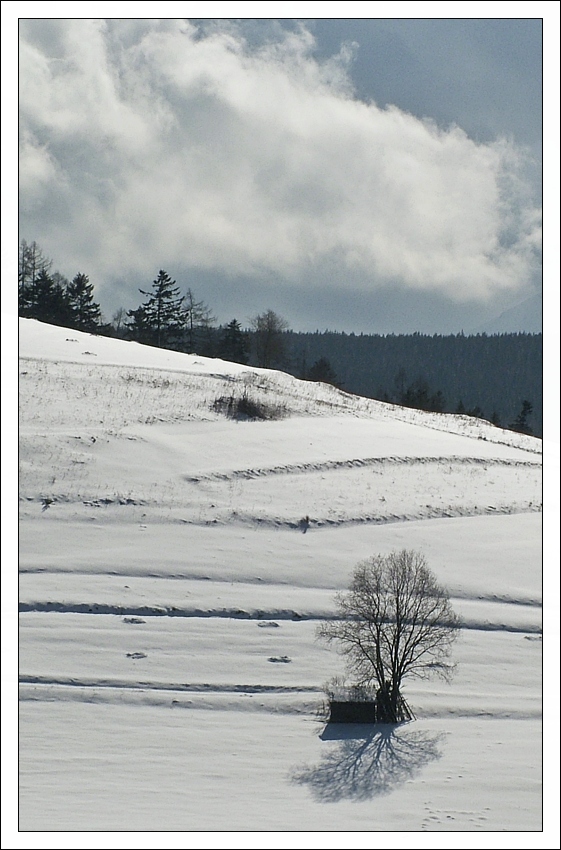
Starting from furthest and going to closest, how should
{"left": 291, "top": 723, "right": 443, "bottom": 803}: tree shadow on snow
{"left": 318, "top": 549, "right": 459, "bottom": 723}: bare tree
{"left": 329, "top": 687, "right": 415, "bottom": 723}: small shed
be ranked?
1. {"left": 318, "top": 549, "right": 459, "bottom": 723}: bare tree
2. {"left": 329, "top": 687, "right": 415, "bottom": 723}: small shed
3. {"left": 291, "top": 723, "right": 443, "bottom": 803}: tree shadow on snow

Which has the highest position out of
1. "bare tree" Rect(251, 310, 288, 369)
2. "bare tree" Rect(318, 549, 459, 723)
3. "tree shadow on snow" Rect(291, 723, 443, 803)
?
"bare tree" Rect(251, 310, 288, 369)

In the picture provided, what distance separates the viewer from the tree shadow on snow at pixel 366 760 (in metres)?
14.8

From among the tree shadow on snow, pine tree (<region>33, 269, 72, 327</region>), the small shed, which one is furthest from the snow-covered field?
pine tree (<region>33, 269, 72, 327</region>)

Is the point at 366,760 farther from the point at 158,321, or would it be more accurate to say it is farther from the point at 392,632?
the point at 158,321

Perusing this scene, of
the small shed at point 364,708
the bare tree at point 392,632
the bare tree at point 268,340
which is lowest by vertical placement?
the small shed at point 364,708

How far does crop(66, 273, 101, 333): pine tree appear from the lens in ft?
224

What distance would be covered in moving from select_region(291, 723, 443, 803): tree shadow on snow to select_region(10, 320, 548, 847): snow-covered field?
5 centimetres

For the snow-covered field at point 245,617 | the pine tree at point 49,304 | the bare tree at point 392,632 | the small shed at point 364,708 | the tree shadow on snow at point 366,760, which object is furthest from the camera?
the pine tree at point 49,304

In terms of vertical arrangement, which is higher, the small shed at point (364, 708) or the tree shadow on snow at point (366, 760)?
the small shed at point (364, 708)

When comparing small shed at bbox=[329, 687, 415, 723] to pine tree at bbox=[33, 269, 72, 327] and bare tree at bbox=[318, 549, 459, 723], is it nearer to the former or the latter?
bare tree at bbox=[318, 549, 459, 723]

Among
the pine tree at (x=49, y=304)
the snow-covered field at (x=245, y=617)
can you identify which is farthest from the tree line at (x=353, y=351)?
the snow-covered field at (x=245, y=617)

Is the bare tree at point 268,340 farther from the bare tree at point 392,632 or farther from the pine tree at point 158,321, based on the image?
the bare tree at point 392,632

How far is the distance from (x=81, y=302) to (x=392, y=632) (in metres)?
57.0

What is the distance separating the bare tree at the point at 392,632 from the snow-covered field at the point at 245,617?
1.86 ft
